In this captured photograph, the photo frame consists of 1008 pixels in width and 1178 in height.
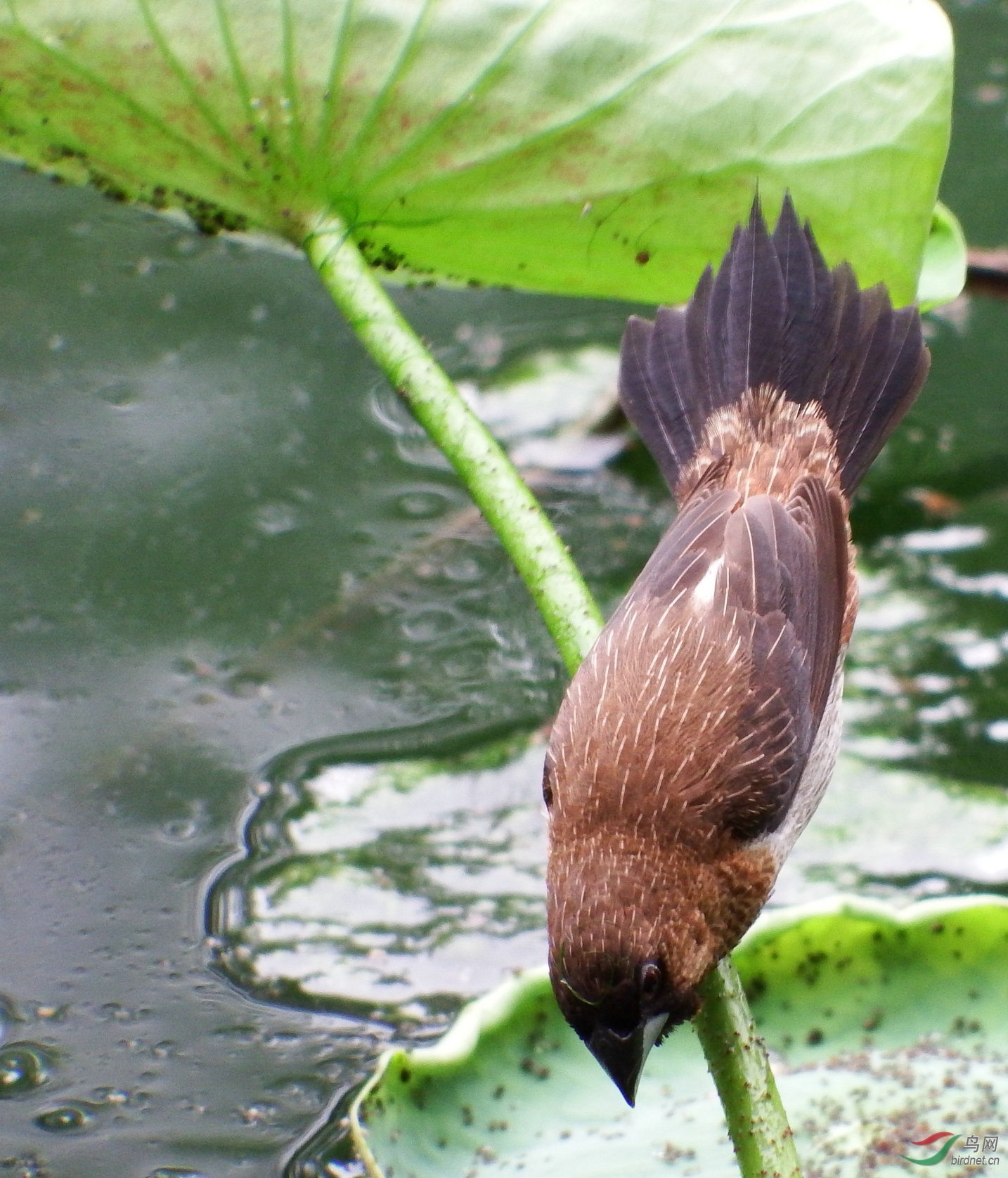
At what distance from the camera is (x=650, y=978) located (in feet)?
6.86

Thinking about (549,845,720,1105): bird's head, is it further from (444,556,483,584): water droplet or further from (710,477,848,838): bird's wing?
(444,556,483,584): water droplet

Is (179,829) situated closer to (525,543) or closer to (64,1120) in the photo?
(64,1120)

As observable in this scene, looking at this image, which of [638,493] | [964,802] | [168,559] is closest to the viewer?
[964,802]

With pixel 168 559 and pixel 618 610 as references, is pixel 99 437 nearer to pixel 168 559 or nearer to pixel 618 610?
pixel 168 559

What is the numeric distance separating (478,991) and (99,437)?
1.58 meters

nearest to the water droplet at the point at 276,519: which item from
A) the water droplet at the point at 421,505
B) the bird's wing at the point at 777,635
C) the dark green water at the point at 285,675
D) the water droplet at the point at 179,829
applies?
the dark green water at the point at 285,675

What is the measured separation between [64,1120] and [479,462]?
1107 millimetres

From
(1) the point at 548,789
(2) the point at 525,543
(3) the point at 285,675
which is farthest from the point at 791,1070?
(3) the point at 285,675

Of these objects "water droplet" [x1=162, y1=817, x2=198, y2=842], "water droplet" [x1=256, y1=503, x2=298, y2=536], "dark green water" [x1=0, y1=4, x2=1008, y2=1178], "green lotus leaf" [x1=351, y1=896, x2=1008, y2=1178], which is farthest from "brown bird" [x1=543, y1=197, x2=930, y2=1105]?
"water droplet" [x1=256, y1=503, x2=298, y2=536]

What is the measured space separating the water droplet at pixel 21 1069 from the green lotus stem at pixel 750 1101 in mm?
961

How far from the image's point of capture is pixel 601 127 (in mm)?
2453

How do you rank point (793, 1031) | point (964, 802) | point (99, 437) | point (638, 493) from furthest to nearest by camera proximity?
point (638, 493), point (99, 437), point (964, 802), point (793, 1031)

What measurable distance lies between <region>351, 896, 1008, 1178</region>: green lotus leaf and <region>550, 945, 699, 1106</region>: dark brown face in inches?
5.5

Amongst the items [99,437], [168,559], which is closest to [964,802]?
[168,559]
